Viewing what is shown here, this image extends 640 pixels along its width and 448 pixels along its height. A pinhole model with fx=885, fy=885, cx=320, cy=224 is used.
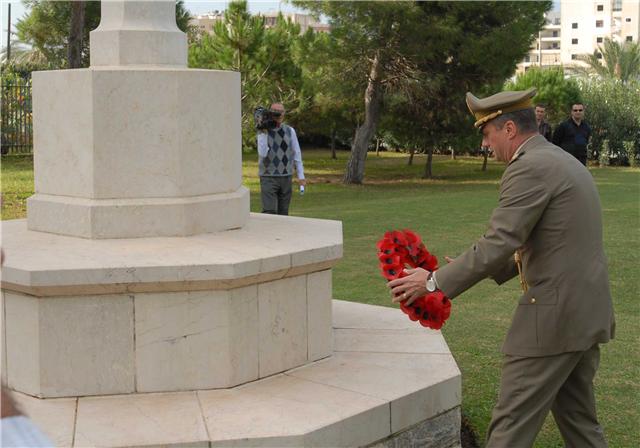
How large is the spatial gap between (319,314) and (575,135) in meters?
8.53

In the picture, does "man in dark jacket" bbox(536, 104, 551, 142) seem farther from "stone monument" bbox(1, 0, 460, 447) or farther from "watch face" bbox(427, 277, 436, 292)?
"watch face" bbox(427, 277, 436, 292)

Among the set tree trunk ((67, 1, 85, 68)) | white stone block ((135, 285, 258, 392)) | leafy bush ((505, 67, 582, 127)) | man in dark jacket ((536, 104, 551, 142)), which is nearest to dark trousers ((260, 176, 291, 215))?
man in dark jacket ((536, 104, 551, 142))

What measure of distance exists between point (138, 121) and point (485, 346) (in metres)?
3.10

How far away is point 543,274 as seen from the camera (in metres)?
3.58

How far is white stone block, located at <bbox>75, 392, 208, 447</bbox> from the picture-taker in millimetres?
3574

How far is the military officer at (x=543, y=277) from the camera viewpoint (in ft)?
11.5

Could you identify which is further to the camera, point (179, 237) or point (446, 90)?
point (446, 90)

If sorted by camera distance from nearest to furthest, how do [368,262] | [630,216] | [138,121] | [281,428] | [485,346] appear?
[281,428], [138,121], [485,346], [368,262], [630,216]

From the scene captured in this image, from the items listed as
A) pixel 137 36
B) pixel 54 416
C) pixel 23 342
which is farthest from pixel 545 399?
pixel 137 36

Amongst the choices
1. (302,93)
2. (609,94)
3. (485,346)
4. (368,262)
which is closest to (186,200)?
(485,346)

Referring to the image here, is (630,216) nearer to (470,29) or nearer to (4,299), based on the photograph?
(470,29)

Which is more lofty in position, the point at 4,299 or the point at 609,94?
the point at 609,94

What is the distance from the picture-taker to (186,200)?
475cm

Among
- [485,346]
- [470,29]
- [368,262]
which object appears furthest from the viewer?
[470,29]
